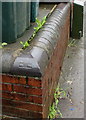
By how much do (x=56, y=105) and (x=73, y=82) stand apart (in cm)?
67

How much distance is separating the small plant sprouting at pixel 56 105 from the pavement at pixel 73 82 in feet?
0.17

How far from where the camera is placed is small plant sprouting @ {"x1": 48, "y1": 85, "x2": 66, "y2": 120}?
307cm

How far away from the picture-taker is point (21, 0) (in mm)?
2896

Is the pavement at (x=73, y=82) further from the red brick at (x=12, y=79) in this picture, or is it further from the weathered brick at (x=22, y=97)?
the red brick at (x=12, y=79)

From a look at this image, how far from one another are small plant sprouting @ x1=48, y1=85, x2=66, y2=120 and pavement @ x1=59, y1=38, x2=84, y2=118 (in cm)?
5

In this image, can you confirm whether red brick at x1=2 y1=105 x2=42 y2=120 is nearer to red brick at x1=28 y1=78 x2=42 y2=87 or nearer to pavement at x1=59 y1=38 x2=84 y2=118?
red brick at x1=28 y1=78 x2=42 y2=87

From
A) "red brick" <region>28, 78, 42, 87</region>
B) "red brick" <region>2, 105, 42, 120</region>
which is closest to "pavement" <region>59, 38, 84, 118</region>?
"red brick" <region>2, 105, 42, 120</region>

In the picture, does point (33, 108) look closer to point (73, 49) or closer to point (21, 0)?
point (21, 0)

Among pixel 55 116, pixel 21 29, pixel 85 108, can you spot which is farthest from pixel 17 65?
pixel 85 108

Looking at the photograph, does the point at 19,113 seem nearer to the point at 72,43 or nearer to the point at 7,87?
the point at 7,87

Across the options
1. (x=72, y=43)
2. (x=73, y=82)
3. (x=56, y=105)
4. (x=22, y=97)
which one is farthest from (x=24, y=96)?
(x=72, y=43)

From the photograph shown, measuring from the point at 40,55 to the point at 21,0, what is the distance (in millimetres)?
823

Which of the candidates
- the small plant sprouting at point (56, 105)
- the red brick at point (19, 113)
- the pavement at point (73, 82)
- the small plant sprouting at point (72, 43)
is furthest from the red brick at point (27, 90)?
the small plant sprouting at point (72, 43)

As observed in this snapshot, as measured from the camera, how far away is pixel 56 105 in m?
3.30
